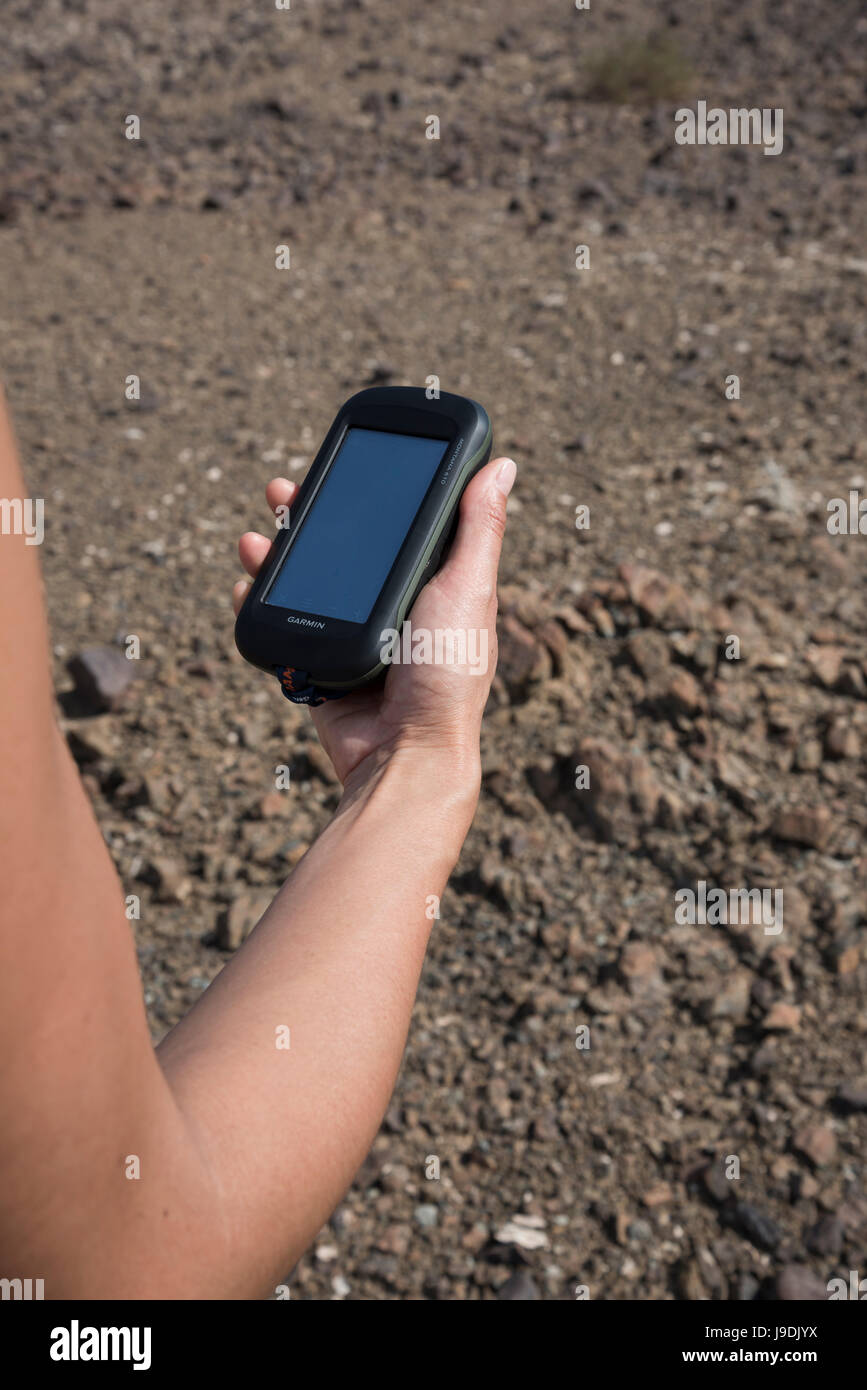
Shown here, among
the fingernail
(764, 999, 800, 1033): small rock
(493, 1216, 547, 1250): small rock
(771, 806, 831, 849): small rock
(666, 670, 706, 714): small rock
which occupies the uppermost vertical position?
the fingernail

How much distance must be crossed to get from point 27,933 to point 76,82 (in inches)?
388

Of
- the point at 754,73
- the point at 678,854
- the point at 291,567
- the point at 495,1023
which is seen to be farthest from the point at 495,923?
the point at 754,73

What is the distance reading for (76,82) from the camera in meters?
8.85

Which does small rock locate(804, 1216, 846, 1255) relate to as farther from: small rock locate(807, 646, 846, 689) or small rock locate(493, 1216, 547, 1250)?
small rock locate(807, 646, 846, 689)

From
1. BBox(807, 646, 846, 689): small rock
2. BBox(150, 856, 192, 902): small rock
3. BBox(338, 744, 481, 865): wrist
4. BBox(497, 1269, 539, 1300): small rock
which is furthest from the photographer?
BBox(807, 646, 846, 689): small rock

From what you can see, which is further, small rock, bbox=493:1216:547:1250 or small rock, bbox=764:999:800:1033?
small rock, bbox=764:999:800:1033

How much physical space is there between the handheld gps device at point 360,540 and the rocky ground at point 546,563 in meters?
1.31

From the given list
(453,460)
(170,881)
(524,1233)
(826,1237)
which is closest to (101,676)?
(170,881)

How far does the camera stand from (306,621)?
208cm

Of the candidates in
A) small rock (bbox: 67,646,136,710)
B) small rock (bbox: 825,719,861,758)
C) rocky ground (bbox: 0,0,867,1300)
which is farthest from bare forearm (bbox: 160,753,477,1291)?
small rock (bbox: 67,646,136,710)

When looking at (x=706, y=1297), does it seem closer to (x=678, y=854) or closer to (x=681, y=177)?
(x=678, y=854)

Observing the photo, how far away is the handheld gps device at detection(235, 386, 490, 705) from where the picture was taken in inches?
80.9

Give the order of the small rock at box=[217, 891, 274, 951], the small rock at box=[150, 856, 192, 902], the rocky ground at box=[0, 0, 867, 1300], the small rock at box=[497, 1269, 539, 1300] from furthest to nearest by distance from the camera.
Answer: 1. the small rock at box=[150, 856, 192, 902]
2. the small rock at box=[217, 891, 274, 951]
3. the rocky ground at box=[0, 0, 867, 1300]
4. the small rock at box=[497, 1269, 539, 1300]

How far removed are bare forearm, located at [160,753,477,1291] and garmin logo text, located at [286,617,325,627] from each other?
0.60 meters
